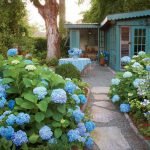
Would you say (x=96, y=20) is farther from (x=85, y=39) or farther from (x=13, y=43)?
(x=13, y=43)

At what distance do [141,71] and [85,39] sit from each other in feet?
53.3

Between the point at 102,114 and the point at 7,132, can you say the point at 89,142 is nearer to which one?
the point at 7,132

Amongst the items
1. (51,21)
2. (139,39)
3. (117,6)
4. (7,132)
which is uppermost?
(117,6)

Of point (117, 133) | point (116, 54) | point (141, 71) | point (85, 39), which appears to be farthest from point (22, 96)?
point (85, 39)

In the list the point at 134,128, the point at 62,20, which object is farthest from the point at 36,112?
the point at 62,20

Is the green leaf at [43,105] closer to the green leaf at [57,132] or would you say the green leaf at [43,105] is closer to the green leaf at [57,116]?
the green leaf at [57,116]

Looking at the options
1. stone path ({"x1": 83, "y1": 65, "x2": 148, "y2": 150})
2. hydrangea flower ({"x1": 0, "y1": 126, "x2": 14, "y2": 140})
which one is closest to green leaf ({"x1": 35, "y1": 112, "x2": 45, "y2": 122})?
hydrangea flower ({"x1": 0, "y1": 126, "x2": 14, "y2": 140})

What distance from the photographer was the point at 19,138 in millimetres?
3850

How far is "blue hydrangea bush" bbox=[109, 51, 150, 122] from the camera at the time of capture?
562 cm

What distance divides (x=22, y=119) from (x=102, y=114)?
2.75 m

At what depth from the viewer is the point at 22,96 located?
14.0 feet

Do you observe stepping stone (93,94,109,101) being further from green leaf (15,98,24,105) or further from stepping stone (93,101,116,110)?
green leaf (15,98,24,105)

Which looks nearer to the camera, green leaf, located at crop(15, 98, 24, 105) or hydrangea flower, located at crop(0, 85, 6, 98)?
green leaf, located at crop(15, 98, 24, 105)

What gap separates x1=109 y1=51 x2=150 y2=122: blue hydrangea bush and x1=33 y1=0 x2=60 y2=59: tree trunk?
1142cm
